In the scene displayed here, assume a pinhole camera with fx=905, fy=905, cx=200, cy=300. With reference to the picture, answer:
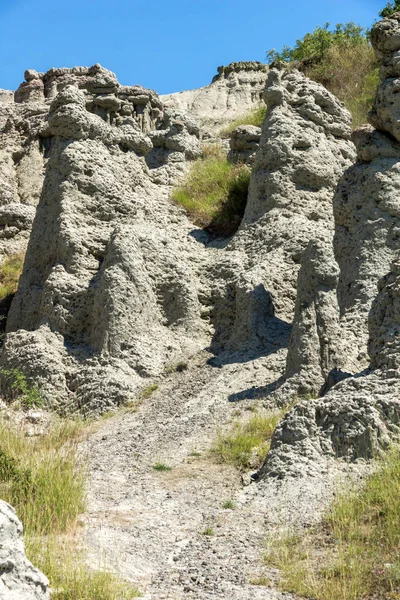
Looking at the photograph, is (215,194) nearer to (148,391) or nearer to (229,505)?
(148,391)

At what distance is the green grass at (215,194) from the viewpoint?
1481cm

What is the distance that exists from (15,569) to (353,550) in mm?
2466

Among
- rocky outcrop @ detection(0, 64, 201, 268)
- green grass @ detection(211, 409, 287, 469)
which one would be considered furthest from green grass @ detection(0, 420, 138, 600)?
rocky outcrop @ detection(0, 64, 201, 268)

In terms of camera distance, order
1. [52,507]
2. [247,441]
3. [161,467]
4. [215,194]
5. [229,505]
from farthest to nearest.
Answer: [215,194], [247,441], [161,467], [229,505], [52,507]

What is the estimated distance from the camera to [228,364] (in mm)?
11438

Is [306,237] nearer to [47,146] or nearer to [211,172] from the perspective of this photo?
[211,172]

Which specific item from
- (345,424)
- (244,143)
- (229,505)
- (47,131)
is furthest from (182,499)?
(47,131)

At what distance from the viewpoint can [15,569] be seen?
4.52m

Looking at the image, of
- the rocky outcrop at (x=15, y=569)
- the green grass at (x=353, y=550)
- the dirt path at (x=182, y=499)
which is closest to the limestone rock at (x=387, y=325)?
the green grass at (x=353, y=550)

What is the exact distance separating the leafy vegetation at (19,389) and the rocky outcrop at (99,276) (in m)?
0.13

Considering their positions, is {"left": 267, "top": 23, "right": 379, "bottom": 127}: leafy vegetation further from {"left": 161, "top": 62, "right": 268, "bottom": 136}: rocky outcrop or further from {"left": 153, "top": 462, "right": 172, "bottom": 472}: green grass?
{"left": 153, "top": 462, "right": 172, "bottom": 472}: green grass

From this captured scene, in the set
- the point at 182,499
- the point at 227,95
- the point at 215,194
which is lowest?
the point at 182,499

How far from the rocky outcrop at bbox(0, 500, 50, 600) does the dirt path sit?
107 centimetres

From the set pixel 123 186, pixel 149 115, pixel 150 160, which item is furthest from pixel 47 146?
pixel 123 186
